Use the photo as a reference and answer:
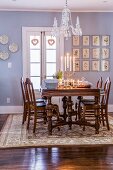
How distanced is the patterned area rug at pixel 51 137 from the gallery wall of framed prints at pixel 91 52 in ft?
6.78

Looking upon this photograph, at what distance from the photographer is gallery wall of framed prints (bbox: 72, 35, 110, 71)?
280 inches

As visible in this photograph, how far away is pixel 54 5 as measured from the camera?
6484mm


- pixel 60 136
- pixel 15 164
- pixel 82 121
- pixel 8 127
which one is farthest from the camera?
Answer: pixel 8 127

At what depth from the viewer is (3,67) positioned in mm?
6996

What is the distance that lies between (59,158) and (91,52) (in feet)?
13.2

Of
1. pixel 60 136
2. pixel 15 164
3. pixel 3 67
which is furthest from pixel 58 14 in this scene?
pixel 15 164

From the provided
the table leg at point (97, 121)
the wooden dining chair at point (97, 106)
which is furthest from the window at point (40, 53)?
the table leg at point (97, 121)

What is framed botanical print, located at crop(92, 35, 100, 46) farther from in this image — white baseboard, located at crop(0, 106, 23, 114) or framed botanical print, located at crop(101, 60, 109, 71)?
white baseboard, located at crop(0, 106, 23, 114)

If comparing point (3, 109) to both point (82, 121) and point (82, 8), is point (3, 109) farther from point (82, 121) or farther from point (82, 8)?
point (82, 8)

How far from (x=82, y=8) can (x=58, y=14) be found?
627mm

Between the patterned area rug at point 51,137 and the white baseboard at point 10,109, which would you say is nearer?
the patterned area rug at point 51,137

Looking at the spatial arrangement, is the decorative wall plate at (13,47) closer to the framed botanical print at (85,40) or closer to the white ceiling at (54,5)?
the white ceiling at (54,5)

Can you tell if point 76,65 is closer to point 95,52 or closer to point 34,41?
point 95,52

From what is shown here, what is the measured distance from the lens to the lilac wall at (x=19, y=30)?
274 inches
